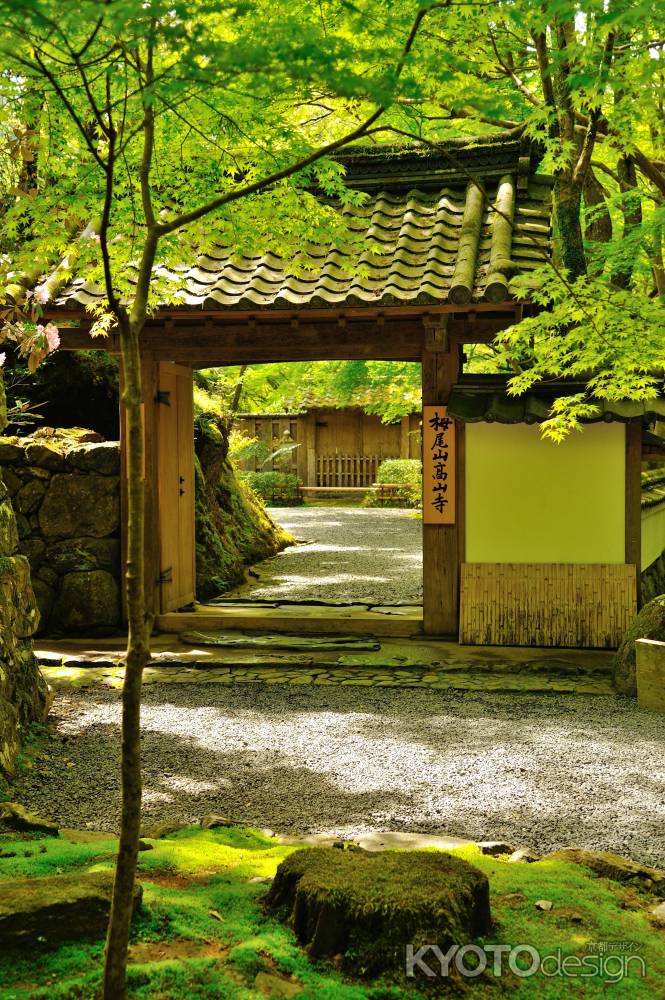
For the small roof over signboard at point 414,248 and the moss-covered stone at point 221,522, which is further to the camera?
the moss-covered stone at point 221,522

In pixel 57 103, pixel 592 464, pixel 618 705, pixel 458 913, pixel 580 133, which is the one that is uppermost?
pixel 580 133

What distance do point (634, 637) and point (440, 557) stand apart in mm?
2256

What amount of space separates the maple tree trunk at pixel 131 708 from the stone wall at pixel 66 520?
7046 mm

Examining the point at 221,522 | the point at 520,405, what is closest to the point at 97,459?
the point at 221,522

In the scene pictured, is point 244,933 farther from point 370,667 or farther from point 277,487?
point 277,487

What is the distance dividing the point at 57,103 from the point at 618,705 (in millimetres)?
5563

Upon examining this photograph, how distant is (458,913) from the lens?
2.69 metres

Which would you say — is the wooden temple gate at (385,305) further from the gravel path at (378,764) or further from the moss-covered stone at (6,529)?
the moss-covered stone at (6,529)

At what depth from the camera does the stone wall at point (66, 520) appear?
30.3 ft

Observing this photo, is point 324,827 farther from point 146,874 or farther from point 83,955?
point 83,955

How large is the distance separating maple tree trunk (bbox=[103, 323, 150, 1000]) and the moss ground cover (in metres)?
0.22

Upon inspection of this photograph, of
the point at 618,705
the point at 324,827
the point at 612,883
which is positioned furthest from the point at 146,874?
the point at 618,705

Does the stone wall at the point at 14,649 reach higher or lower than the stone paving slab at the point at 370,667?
higher

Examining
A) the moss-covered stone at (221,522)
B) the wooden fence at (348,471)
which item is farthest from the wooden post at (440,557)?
the wooden fence at (348,471)
